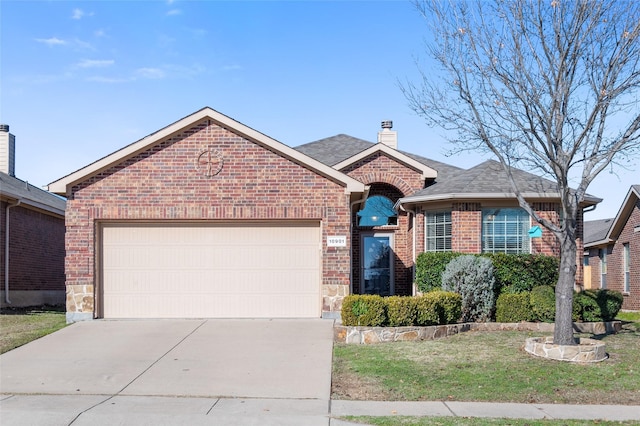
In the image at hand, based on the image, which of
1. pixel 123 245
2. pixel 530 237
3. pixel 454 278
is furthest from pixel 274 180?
pixel 530 237

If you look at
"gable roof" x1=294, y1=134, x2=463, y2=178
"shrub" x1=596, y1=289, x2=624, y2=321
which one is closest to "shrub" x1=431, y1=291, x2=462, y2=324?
"shrub" x1=596, y1=289, x2=624, y2=321

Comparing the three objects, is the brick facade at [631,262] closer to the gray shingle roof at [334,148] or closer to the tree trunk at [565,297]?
the gray shingle roof at [334,148]

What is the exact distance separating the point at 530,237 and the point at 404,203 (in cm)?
351

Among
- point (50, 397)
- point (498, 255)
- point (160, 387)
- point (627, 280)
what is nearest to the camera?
point (50, 397)

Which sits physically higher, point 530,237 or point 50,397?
point 530,237

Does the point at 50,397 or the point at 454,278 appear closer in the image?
the point at 50,397

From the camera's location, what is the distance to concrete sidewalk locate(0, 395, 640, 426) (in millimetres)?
7574

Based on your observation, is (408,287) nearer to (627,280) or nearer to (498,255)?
(498,255)

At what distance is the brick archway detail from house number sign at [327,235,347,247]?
600cm

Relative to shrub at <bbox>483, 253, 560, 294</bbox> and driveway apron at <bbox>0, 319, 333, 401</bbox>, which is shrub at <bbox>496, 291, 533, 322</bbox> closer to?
shrub at <bbox>483, 253, 560, 294</bbox>

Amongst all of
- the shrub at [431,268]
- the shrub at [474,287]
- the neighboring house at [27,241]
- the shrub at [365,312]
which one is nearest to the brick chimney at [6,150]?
the neighboring house at [27,241]

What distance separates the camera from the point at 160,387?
30.4 ft

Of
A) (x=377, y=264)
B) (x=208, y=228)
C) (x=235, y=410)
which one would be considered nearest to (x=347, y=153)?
(x=377, y=264)

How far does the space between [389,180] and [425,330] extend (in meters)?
8.15
